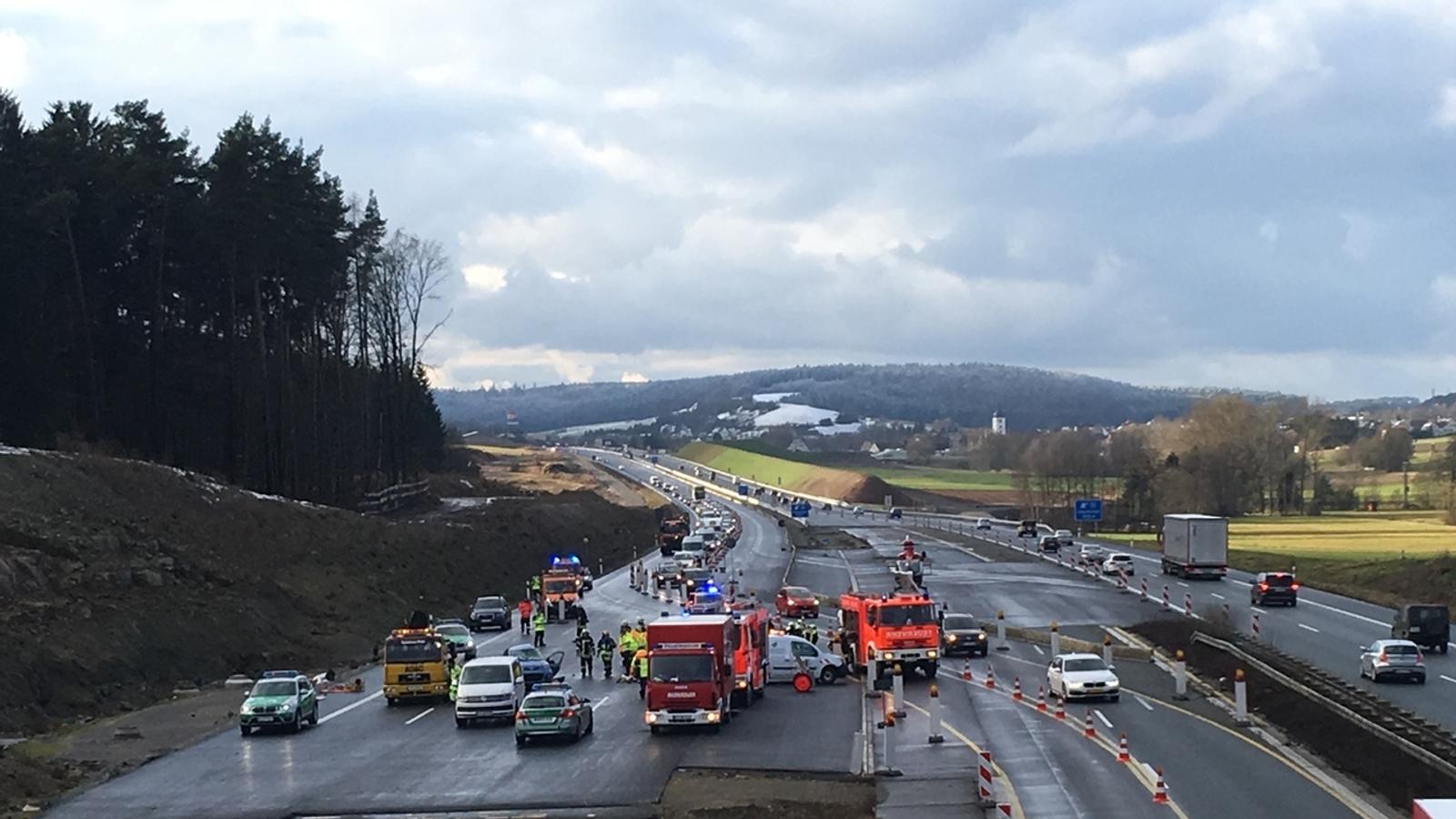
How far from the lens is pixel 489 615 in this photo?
2810 inches

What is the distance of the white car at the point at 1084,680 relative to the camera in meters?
42.8

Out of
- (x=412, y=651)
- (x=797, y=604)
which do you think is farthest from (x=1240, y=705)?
(x=797, y=604)

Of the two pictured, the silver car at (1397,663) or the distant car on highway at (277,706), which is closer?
the distant car on highway at (277,706)

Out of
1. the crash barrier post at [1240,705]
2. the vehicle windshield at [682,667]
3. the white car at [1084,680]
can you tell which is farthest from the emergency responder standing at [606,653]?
the crash barrier post at [1240,705]

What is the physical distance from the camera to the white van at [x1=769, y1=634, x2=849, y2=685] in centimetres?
4909

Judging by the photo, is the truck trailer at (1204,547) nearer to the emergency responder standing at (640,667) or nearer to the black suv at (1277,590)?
the black suv at (1277,590)

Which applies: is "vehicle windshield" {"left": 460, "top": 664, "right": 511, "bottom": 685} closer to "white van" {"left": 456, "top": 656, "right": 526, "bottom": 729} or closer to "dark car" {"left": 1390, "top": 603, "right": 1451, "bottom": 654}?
"white van" {"left": 456, "top": 656, "right": 526, "bottom": 729}

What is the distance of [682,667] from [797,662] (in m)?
11.0

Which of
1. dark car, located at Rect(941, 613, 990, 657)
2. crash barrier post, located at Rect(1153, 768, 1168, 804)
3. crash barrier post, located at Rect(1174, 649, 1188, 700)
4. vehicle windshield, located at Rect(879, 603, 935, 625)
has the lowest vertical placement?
dark car, located at Rect(941, 613, 990, 657)

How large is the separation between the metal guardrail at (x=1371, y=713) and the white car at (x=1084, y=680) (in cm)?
462

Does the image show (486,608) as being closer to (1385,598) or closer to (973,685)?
(973,685)

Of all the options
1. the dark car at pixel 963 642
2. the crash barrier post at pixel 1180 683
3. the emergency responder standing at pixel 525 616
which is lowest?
the emergency responder standing at pixel 525 616

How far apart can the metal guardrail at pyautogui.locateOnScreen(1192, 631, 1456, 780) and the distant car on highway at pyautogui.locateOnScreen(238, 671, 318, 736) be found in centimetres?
2550

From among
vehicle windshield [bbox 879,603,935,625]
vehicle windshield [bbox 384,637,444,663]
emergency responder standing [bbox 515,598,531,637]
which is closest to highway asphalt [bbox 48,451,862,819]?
vehicle windshield [bbox 384,637,444,663]
